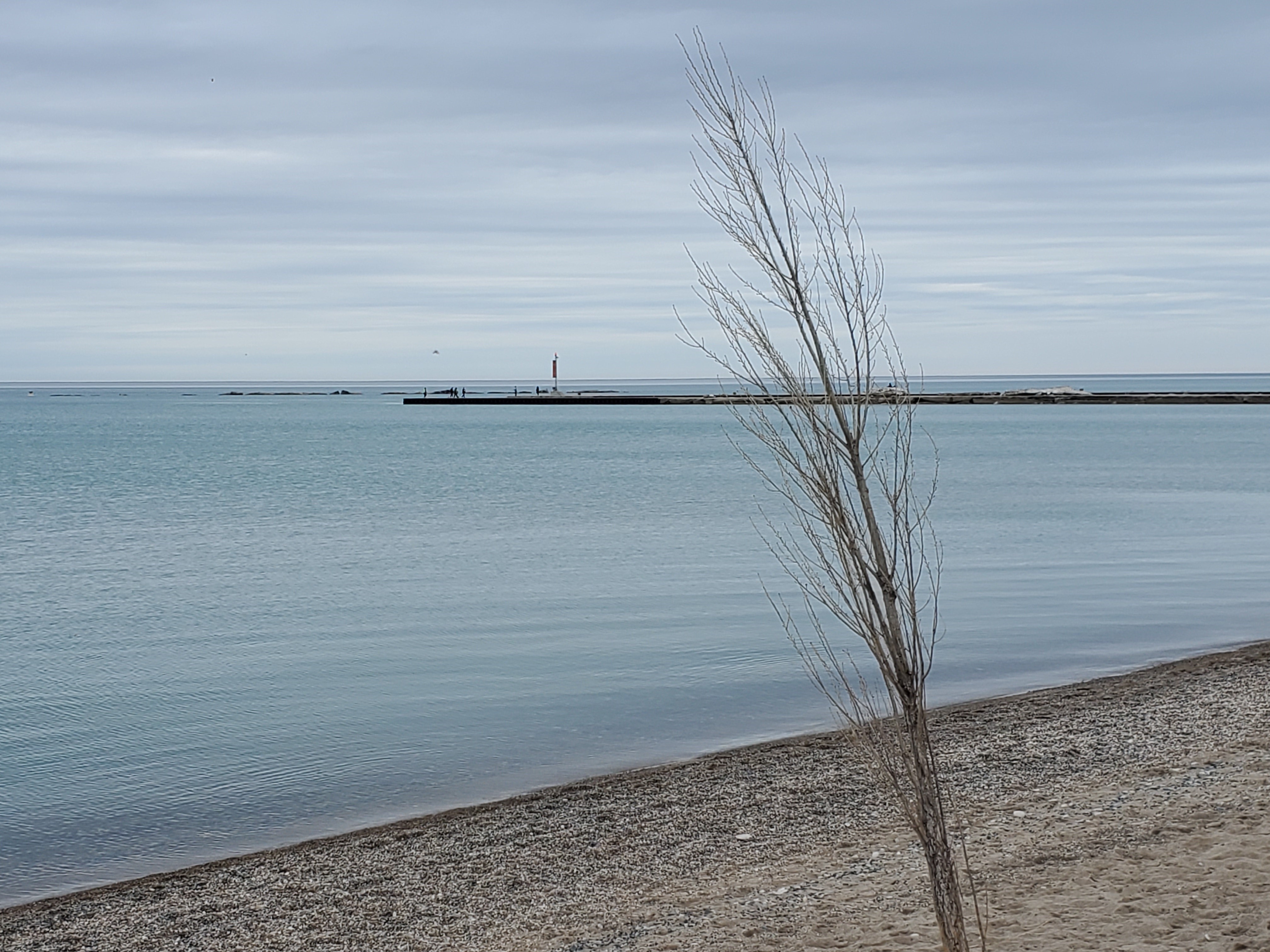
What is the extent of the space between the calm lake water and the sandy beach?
3.55 feet

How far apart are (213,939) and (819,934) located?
3.62 meters

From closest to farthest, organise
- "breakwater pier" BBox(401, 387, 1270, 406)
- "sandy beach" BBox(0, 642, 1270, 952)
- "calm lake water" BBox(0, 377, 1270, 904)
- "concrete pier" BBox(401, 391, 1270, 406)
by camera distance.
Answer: "sandy beach" BBox(0, 642, 1270, 952) → "calm lake water" BBox(0, 377, 1270, 904) → "concrete pier" BBox(401, 391, 1270, 406) → "breakwater pier" BBox(401, 387, 1270, 406)

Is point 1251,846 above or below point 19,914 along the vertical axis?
above

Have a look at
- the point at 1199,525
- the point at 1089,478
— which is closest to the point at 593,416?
the point at 1089,478

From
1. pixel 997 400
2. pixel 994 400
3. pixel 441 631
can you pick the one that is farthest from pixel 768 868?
pixel 997 400

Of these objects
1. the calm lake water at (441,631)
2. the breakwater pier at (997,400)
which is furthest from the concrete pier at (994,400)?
the calm lake water at (441,631)

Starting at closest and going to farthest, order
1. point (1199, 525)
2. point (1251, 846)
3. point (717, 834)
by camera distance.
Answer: point (1251, 846) < point (717, 834) < point (1199, 525)

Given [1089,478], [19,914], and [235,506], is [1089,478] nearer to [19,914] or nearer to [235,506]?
[235,506]

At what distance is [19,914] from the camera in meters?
8.38

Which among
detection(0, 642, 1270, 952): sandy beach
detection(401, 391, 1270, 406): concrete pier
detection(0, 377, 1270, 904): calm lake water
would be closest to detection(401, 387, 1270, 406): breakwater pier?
detection(401, 391, 1270, 406): concrete pier

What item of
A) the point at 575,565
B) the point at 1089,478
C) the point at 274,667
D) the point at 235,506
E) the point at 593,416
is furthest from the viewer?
the point at 593,416

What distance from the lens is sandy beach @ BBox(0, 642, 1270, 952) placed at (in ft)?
22.7

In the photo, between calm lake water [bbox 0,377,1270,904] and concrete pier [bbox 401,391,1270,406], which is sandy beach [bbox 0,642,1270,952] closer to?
calm lake water [bbox 0,377,1270,904]

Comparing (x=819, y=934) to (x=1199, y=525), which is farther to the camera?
(x=1199, y=525)
